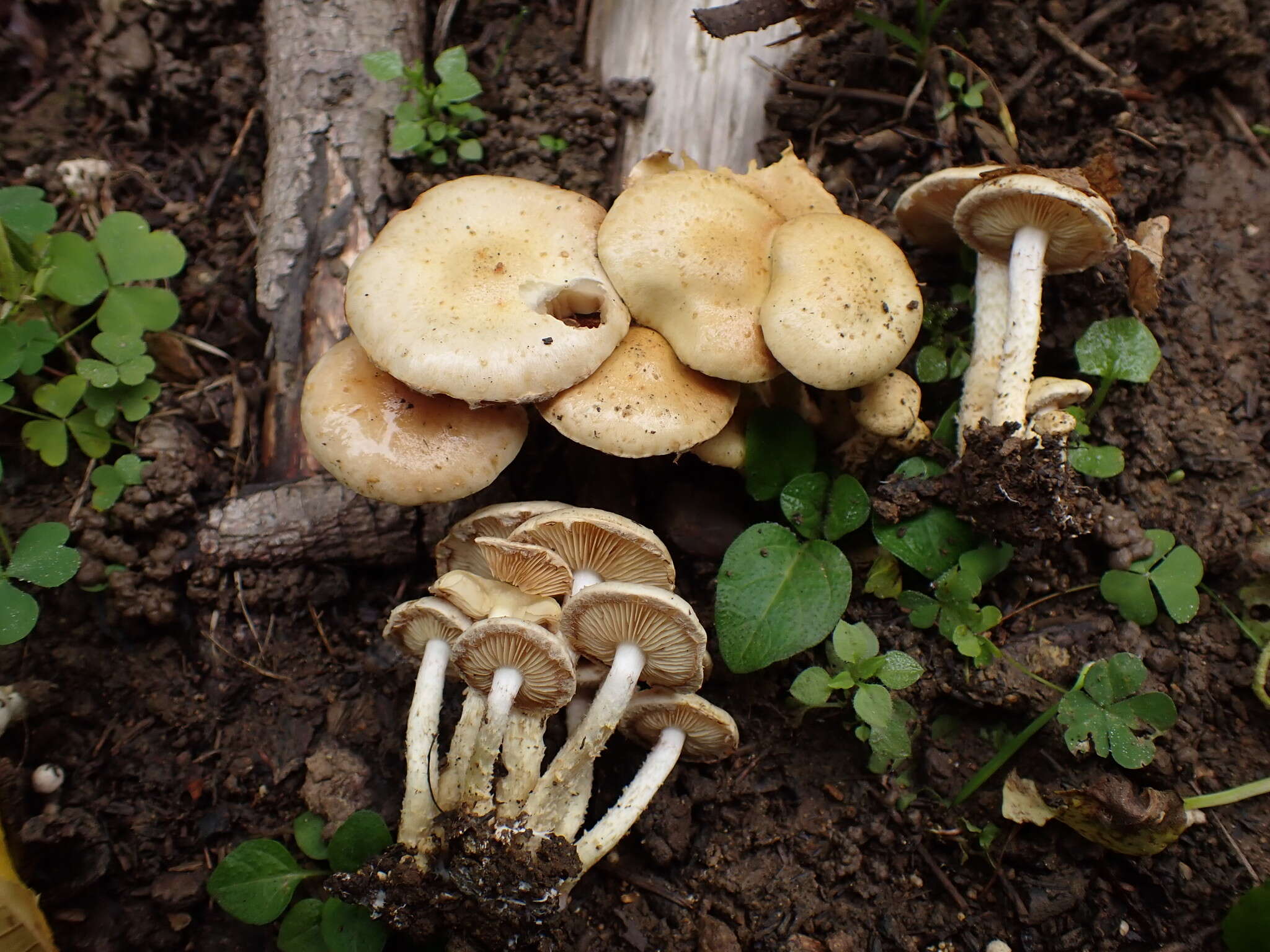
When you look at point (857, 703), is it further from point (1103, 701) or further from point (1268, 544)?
point (1268, 544)

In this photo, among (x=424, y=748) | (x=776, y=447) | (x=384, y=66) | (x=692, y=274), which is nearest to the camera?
(x=424, y=748)

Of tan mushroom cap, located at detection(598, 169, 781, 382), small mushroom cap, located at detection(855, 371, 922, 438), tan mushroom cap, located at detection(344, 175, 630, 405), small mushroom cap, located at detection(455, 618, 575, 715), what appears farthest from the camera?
small mushroom cap, located at detection(855, 371, 922, 438)

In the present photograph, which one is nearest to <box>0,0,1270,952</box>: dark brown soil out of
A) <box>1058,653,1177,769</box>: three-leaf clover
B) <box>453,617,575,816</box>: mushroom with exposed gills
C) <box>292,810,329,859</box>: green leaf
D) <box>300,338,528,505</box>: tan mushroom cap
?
<box>292,810,329,859</box>: green leaf

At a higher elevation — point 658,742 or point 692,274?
point 692,274

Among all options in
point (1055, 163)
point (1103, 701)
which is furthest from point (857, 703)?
point (1055, 163)

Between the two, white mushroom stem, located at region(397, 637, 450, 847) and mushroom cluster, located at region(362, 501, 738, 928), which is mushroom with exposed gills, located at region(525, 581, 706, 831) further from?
white mushroom stem, located at region(397, 637, 450, 847)

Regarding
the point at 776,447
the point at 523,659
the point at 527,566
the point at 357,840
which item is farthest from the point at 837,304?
the point at 357,840

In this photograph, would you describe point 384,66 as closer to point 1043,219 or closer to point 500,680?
point 500,680
